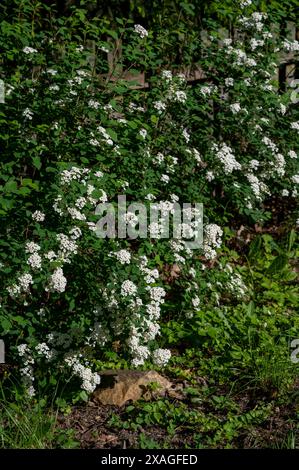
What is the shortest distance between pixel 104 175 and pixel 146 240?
42 cm

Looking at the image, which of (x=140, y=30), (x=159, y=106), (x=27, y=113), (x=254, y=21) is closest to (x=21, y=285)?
(x=27, y=113)

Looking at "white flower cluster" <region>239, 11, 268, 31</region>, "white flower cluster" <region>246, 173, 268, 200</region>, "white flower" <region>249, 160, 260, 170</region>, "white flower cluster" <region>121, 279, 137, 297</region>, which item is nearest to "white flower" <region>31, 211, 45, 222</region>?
"white flower cluster" <region>121, 279, 137, 297</region>

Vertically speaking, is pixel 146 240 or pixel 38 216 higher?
pixel 38 216

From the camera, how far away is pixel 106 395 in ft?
13.1

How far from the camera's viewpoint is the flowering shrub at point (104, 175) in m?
3.76

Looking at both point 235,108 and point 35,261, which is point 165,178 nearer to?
point 235,108

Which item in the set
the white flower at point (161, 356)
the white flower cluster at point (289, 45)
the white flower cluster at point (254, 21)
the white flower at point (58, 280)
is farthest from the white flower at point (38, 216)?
the white flower cluster at point (289, 45)

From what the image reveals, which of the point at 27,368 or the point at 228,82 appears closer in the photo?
the point at 27,368

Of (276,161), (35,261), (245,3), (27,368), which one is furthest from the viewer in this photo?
(245,3)

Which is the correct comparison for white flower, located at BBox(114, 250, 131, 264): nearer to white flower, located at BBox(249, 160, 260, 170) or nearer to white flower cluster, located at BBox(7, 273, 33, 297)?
white flower cluster, located at BBox(7, 273, 33, 297)

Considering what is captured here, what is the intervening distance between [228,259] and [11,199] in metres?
2.12

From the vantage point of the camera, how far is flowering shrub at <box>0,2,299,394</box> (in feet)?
12.3

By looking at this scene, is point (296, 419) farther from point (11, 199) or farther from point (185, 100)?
point (185, 100)

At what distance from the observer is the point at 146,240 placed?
163 inches
